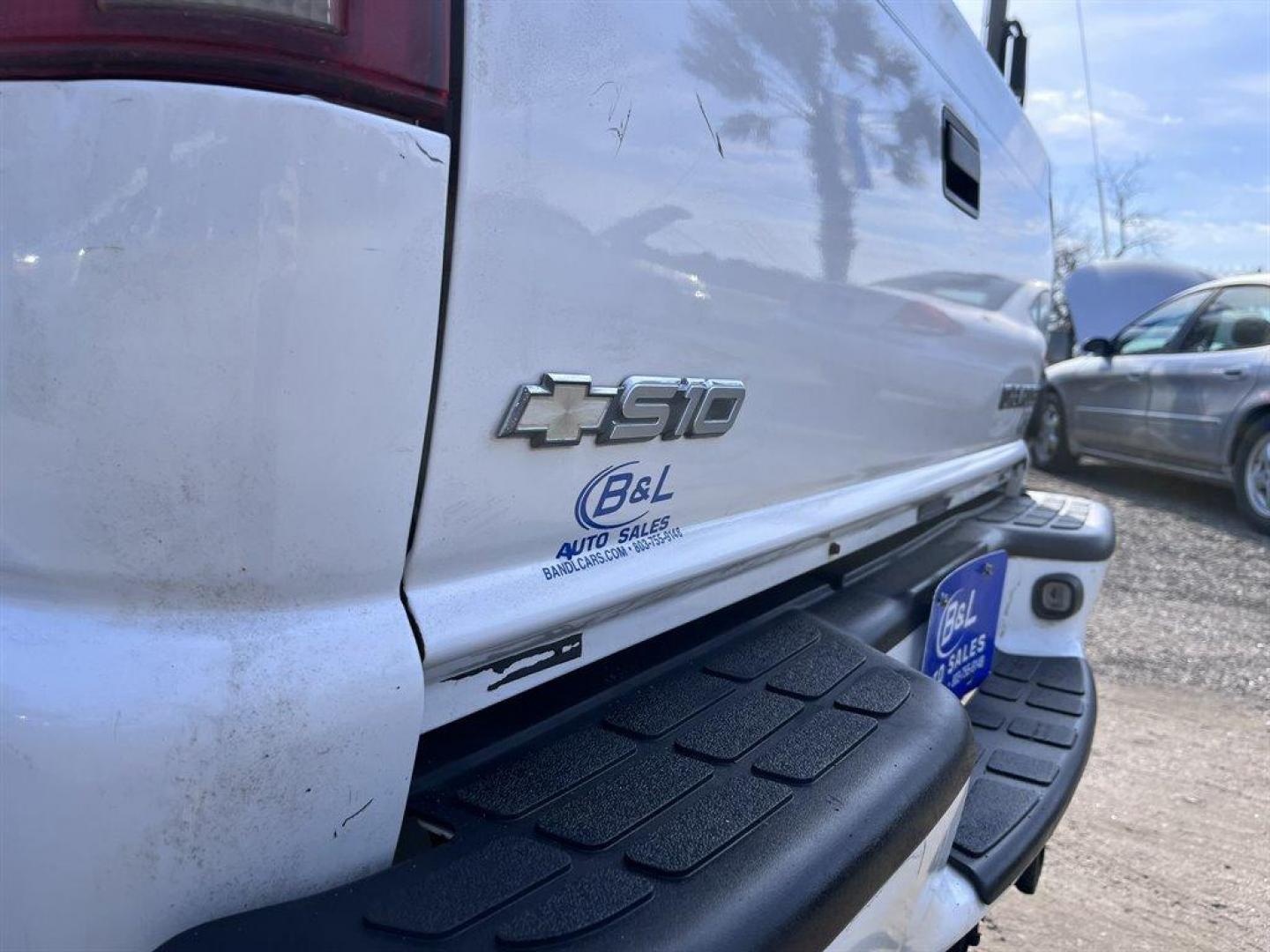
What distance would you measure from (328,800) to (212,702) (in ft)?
0.48

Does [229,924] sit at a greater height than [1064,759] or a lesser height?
greater

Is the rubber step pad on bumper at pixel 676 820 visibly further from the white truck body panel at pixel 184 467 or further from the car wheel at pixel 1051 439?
the car wheel at pixel 1051 439

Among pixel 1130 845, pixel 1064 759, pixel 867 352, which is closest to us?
pixel 867 352

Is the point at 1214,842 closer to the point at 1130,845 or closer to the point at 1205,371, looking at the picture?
the point at 1130,845

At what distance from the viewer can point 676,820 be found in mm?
1120

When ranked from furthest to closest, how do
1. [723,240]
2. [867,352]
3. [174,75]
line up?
[867,352], [723,240], [174,75]

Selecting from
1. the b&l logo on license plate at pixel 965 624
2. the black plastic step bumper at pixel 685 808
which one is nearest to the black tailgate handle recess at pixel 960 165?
the b&l logo on license plate at pixel 965 624

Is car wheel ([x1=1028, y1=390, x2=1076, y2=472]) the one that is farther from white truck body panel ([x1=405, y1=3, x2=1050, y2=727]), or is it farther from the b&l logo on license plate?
white truck body panel ([x1=405, y1=3, x2=1050, y2=727])

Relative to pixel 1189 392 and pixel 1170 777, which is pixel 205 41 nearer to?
pixel 1170 777

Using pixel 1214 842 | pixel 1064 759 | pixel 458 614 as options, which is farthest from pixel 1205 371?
pixel 458 614

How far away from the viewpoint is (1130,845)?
3.12m

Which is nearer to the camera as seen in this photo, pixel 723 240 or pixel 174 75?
pixel 174 75

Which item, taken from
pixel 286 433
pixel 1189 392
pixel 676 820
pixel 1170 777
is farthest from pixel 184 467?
pixel 1189 392

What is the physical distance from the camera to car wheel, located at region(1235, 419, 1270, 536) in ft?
23.5
